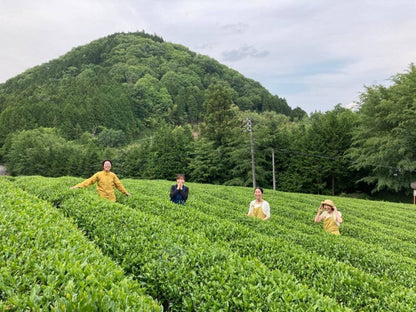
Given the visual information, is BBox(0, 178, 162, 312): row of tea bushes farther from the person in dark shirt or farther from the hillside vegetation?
the person in dark shirt

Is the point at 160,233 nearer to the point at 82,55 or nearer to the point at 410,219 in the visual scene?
the point at 410,219

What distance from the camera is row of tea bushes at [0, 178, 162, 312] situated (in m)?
2.57

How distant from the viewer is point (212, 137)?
46.3 metres

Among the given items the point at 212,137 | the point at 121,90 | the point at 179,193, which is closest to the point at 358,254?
the point at 179,193

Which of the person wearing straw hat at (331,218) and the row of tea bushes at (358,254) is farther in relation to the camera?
the person wearing straw hat at (331,218)

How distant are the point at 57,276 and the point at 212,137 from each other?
43652 millimetres

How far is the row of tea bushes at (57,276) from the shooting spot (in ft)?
8.45

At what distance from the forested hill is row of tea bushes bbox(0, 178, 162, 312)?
53.6 meters

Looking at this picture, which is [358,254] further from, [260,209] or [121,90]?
[121,90]

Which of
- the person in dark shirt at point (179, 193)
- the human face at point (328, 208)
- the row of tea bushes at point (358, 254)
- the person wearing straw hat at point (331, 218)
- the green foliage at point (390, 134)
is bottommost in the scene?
the row of tea bushes at point (358, 254)

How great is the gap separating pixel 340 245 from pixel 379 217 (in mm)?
10892

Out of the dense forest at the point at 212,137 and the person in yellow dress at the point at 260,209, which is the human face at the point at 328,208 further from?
the dense forest at the point at 212,137

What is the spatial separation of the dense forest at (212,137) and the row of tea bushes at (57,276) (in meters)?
28.9

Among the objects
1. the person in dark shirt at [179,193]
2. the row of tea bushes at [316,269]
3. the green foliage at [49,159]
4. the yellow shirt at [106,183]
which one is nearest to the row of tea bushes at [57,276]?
the row of tea bushes at [316,269]
